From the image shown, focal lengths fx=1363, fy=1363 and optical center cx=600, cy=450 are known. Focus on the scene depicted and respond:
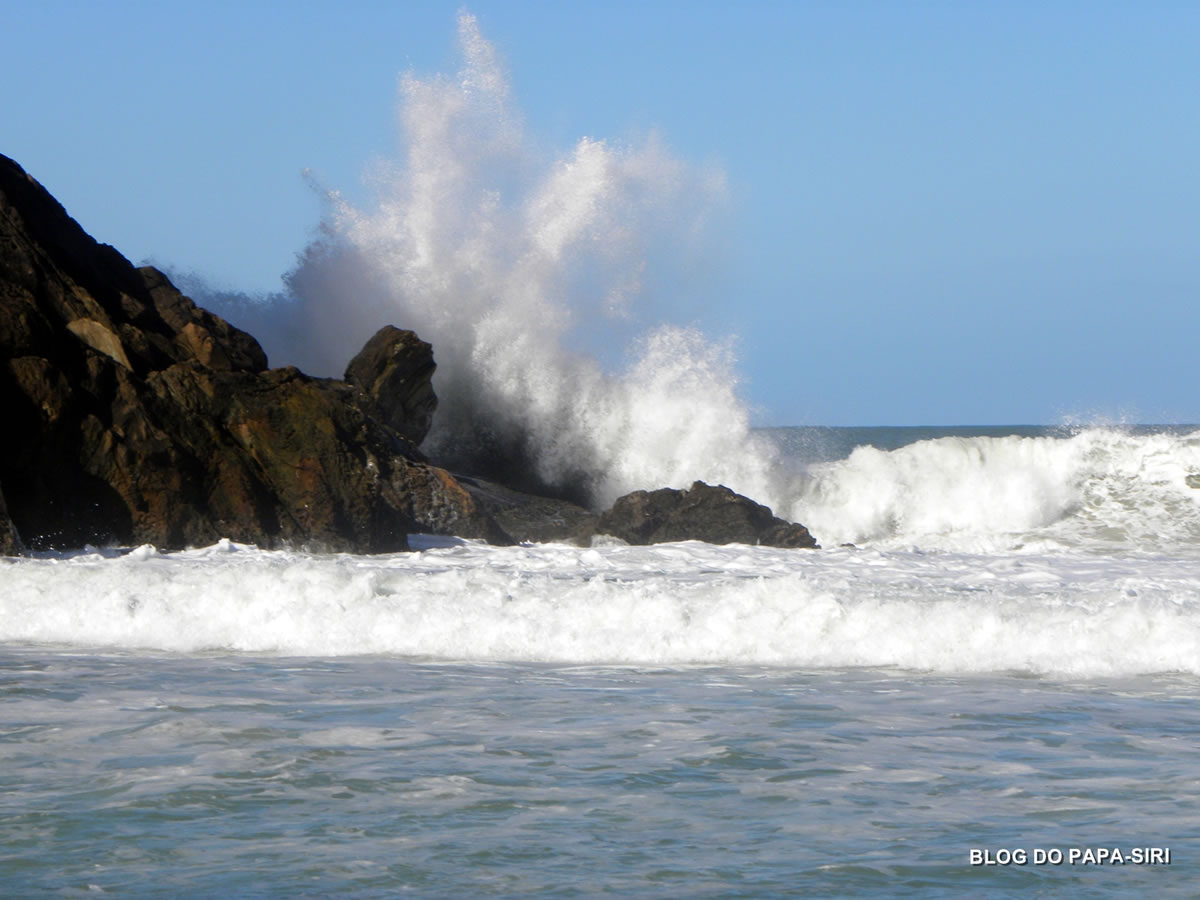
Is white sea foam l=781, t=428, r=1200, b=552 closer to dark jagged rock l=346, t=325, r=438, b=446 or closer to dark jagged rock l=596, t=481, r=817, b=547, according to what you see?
dark jagged rock l=596, t=481, r=817, b=547

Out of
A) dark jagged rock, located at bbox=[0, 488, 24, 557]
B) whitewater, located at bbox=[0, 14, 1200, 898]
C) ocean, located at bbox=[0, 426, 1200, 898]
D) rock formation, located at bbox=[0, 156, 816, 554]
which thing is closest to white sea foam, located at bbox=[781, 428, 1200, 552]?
whitewater, located at bbox=[0, 14, 1200, 898]

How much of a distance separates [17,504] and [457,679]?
483 cm

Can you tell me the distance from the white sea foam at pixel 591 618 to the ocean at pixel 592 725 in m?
0.02

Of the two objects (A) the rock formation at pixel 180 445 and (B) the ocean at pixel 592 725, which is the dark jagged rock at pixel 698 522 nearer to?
(A) the rock formation at pixel 180 445

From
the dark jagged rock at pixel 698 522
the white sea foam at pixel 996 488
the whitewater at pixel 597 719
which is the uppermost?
the white sea foam at pixel 996 488

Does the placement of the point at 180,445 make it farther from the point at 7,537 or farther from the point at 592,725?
the point at 592,725

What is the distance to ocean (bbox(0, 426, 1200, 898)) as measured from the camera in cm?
354

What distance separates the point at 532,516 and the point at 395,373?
2.15 meters

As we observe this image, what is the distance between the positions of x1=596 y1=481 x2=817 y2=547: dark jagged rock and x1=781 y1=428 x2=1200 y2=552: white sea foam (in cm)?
335

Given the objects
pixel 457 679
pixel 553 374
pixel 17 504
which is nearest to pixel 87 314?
pixel 17 504

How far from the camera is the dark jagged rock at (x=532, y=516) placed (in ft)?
39.1

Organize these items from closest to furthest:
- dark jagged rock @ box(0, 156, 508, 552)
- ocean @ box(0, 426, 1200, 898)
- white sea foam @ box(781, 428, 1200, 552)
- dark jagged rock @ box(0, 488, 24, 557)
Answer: ocean @ box(0, 426, 1200, 898)
dark jagged rock @ box(0, 488, 24, 557)
dark jagged rock @ box(0, 156, 508, 552)
white sea foam @ box(781, 428, 1200, 552)

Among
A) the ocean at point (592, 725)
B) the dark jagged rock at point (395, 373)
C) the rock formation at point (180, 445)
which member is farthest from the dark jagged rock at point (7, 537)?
the dark jagged rock at point (395, 373)

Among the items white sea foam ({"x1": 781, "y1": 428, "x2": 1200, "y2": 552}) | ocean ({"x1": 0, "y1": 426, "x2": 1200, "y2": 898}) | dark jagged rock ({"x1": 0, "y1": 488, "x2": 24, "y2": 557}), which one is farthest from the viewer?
white sea foam ({"x1": 781, "y1": 428, "x2": 1200, "y2": 552})
